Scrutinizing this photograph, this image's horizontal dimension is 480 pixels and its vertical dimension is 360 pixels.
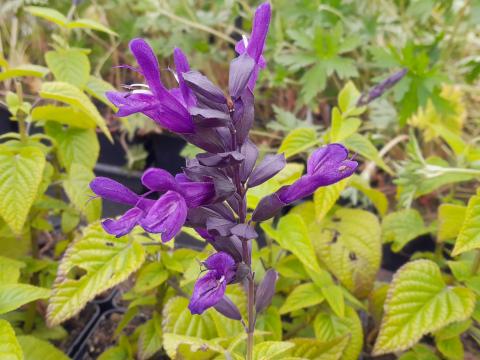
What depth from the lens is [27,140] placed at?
84cm

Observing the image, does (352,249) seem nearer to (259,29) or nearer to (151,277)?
(151,277)

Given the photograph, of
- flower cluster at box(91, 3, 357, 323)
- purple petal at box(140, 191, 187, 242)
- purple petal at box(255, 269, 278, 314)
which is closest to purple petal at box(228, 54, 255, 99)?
flower cluster at box(91, 3, 357, 323)

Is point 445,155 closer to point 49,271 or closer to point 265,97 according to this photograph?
point 265,97

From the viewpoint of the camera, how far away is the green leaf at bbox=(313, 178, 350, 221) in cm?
80

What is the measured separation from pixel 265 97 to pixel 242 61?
1378mm

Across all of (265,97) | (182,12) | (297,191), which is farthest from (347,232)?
(182,12)

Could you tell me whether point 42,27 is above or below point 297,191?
below

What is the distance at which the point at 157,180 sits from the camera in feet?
1.33

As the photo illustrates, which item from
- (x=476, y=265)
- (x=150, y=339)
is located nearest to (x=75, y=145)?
(x=150, y=339)

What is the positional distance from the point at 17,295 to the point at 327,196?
0.48 m

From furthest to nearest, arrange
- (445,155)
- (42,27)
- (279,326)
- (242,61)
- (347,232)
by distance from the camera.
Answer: (42,27) < (445,155) < (347,232) < (279,326) < (242,61)

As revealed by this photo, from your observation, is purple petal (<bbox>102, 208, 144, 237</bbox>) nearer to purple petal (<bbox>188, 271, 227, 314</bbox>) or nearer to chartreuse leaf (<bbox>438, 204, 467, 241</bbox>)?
purple petal (<bbox>188, 271, 227, 314</bbox>)

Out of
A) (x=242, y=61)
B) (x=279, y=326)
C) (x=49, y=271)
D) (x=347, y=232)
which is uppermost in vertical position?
(x=242, y=61)

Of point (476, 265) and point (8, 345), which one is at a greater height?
point (476, 265)
